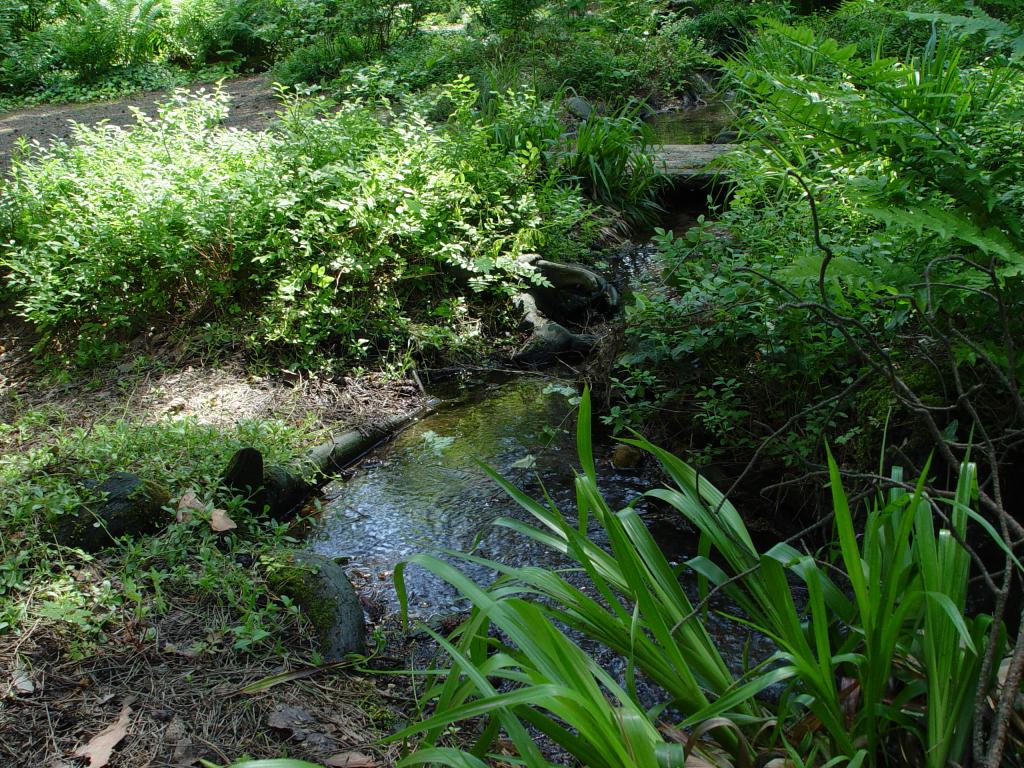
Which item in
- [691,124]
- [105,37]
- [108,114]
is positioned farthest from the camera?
[105,37]

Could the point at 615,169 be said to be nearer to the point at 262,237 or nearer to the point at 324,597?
the point at 262,237

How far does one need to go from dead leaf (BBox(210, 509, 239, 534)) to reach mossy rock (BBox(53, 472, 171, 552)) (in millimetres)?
163

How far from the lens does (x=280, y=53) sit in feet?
41.9

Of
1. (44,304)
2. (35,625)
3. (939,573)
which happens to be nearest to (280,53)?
(44,304)

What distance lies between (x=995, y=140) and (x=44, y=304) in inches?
188

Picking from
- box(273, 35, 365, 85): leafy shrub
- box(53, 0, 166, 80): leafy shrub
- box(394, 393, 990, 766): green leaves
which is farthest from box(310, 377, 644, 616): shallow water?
box(53, 0, 166, 80): leafy shrub

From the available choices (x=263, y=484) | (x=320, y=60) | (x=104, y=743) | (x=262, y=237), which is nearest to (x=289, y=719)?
(x=104, y=743)

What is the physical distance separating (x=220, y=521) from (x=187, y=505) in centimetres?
16

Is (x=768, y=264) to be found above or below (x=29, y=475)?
above

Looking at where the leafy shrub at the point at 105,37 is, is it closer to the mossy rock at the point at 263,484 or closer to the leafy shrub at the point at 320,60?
the leafy shrub at the point at 320,60

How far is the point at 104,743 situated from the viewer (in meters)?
2.06

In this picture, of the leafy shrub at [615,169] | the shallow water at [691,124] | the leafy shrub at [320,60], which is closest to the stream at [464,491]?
the leafy shrub at [615,169]

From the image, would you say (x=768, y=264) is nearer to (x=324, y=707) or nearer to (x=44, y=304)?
(x=324, y=707)

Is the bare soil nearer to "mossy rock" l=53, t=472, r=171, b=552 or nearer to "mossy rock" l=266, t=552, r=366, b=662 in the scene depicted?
"mossy rock" l=266, t=552, r=366, b=662
